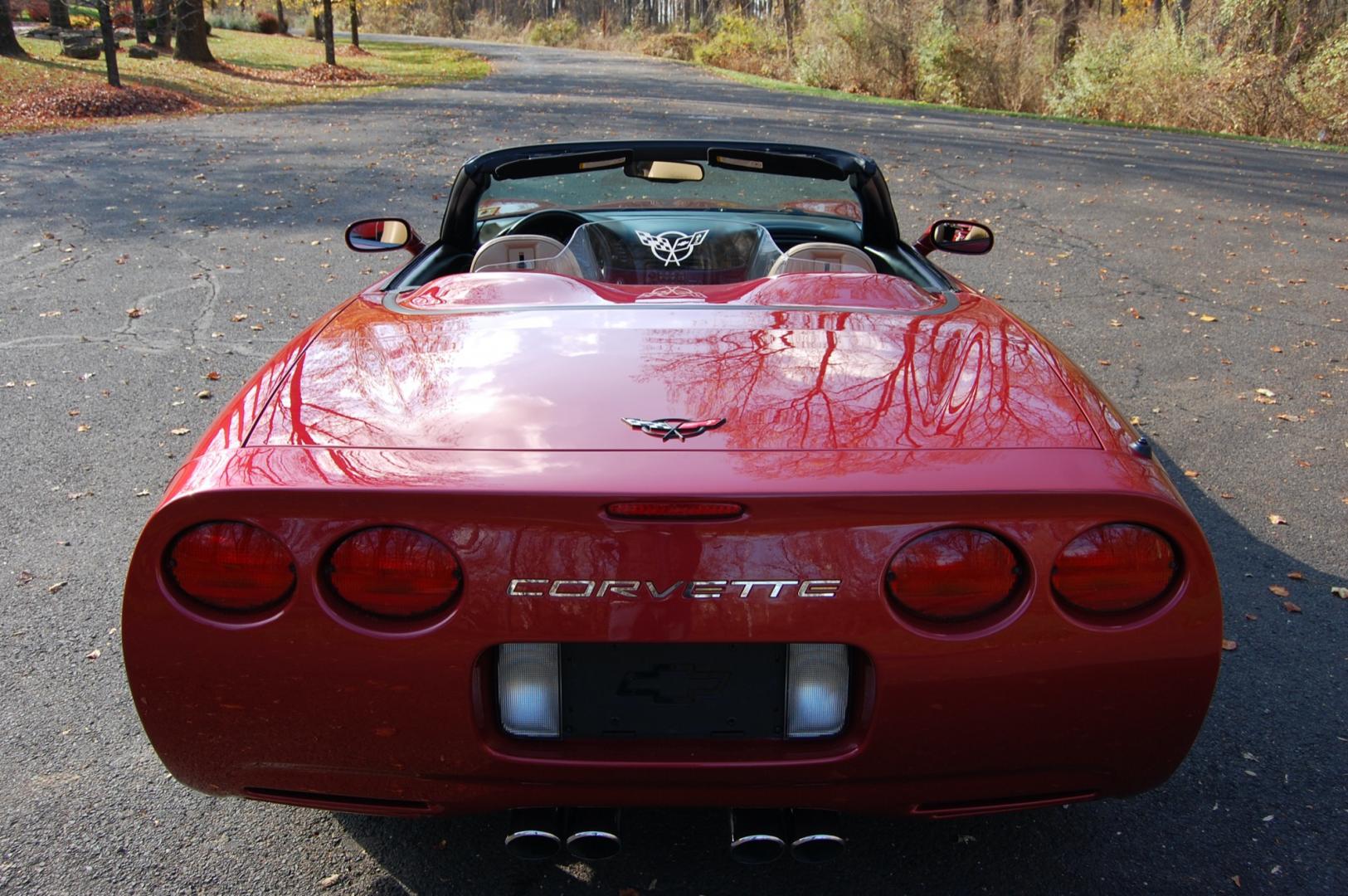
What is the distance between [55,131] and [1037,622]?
54.3 feet

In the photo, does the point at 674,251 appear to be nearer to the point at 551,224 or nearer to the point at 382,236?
the point at 551,224

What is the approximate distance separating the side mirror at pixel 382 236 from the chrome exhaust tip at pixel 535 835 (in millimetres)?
2084

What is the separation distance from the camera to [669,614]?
1655 mm

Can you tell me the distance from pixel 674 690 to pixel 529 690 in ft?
0.80

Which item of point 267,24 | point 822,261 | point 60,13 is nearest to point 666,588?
point 822,261

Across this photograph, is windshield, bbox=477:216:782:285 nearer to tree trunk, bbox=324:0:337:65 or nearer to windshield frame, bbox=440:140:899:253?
windshield frame, bbox=440:140:899:253

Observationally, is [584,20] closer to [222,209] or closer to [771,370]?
[222,209]

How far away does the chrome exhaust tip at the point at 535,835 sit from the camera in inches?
72.6

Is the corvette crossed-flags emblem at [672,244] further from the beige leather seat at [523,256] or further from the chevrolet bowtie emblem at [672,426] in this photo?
the chevrolet bowtie emblem at [672,426]

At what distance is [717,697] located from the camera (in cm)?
177

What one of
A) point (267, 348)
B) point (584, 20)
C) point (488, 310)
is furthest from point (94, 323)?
point (584, 20)

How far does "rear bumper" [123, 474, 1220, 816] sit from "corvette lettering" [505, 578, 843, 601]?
0.01 meters

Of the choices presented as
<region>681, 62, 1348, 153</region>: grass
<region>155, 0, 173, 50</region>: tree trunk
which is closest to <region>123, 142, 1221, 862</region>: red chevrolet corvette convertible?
<region>681, 62, 1348, 153</region>: grass

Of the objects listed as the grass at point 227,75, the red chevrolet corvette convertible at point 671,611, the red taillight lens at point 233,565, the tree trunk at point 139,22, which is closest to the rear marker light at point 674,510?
the red chevrolet corvette convertible at point 671,611
